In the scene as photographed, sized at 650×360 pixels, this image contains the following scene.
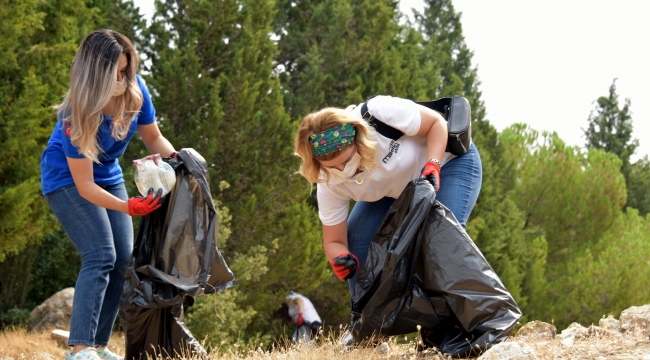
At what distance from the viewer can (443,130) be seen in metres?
3.93

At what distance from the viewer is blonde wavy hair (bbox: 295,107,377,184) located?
12.2 feet

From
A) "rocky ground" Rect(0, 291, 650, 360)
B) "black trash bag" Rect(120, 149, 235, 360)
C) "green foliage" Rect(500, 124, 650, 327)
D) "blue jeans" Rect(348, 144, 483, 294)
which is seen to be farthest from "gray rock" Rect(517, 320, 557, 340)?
"green foliage" Rect(500, 124, 650, 327)

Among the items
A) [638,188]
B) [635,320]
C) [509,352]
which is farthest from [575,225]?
[509,352]

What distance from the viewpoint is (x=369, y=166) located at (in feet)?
12.4

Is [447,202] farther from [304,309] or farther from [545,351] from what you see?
[304,309]

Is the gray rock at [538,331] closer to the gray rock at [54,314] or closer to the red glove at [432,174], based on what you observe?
the red glove at [432,174]

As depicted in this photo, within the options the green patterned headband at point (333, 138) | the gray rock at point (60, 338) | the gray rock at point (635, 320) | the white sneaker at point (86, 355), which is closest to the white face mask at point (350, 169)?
the green patterned headband at point (333, 138)

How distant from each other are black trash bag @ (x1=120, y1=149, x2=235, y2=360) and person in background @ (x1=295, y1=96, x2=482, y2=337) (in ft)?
1.97

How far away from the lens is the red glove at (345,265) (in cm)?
396

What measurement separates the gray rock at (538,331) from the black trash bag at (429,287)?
104cm

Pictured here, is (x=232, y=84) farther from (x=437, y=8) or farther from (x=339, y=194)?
(x=437, y=8)

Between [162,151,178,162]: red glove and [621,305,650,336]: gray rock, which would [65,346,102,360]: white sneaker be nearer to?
[162,151,178,162]: red glove

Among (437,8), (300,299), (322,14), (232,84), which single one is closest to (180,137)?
(232,84)

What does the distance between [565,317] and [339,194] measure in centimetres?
2300
